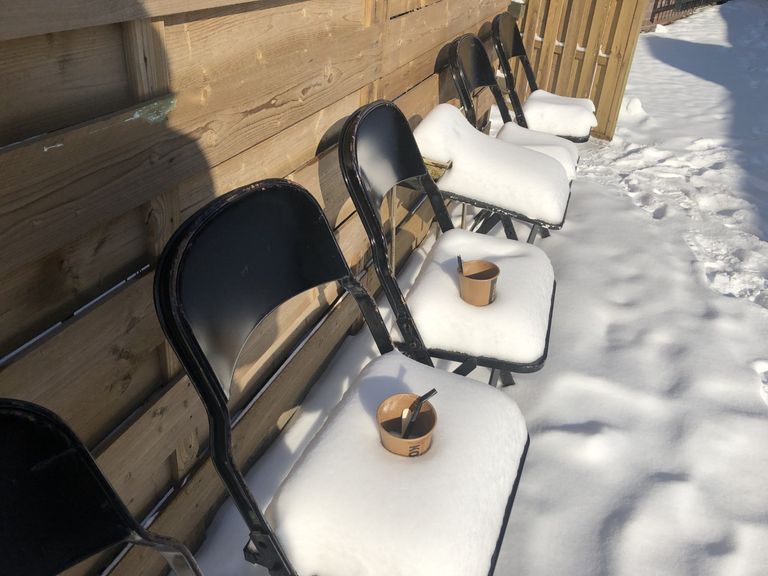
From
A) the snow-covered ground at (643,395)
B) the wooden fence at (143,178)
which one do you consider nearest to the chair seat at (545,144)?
the snow-covered ground at (643,395)

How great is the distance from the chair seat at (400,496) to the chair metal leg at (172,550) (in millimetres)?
210

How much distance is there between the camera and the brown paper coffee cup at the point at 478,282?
5.97 ft

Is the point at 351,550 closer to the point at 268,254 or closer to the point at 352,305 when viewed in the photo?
the point at 268,254

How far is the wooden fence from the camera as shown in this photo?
963 mm

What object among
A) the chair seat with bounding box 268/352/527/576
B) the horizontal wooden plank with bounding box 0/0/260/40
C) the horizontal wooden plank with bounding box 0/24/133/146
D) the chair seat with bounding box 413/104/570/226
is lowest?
the chair seat with bounding box 268/352/527/576

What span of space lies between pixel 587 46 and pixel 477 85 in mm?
2507

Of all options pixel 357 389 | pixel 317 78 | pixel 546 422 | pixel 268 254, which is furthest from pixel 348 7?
pixel 546 422

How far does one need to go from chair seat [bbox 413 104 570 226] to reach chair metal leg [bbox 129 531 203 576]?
1.78 meters

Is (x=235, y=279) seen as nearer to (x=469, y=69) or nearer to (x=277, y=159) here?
(x=277, y=159)

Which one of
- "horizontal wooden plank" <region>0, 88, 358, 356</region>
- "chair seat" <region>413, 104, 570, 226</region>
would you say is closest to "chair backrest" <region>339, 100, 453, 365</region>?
"horizontal wooden plank" <region>0, 88, 358, 356</region>

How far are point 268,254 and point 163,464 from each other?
647mm

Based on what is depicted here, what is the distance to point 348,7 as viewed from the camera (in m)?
1.99

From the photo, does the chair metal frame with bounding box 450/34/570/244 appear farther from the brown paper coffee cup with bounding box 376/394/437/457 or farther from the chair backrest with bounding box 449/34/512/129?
the brown paper coffee cup with bounding box 376/394/437/457

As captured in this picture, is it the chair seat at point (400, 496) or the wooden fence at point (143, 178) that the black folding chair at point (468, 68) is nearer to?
the wooden fence at point (143, 178)
